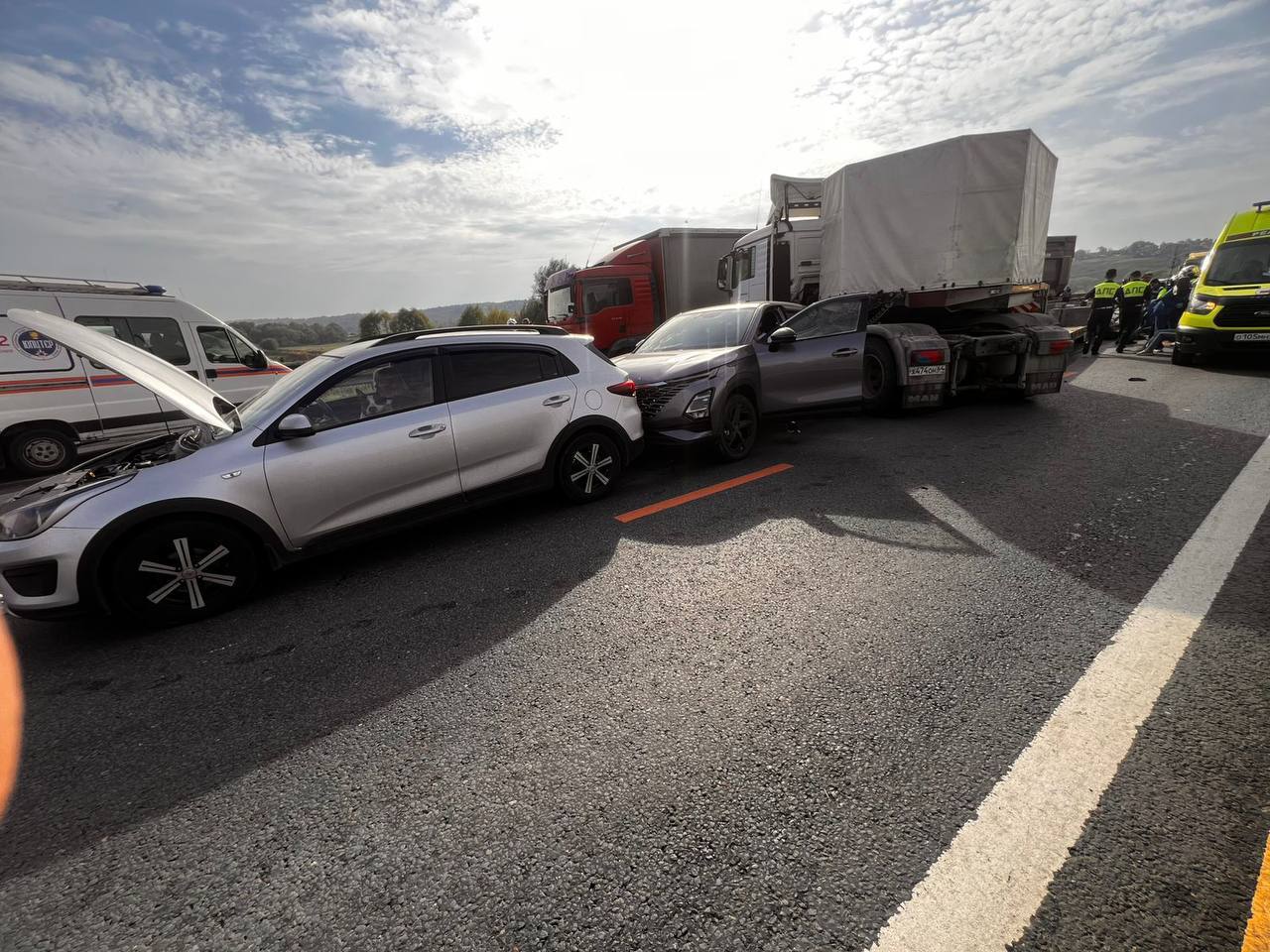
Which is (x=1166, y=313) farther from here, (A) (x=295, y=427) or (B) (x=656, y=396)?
(A) (x=295, y=427)

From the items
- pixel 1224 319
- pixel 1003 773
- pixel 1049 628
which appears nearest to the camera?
pixel 1003 773

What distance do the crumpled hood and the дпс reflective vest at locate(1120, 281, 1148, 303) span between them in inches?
463

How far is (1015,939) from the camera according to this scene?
138cm

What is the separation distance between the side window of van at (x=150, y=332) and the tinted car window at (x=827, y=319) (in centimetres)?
829

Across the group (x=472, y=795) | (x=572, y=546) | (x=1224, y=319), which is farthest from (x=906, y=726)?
(x=1224, y=319)

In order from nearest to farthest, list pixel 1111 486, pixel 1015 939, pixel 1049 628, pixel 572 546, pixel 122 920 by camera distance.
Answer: pixel 1015 939 < pixel 122 920 < pixel 1049 628 < pixel 572 546 < pixel 1111 486

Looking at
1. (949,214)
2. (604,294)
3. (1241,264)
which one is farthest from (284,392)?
(1241,264)

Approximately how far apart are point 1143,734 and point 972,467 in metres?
3.54

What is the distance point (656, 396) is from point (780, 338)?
164cm

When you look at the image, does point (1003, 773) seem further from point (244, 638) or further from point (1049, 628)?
point (244, 638)

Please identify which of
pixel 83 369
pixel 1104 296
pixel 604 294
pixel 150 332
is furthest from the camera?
pixel 604 294

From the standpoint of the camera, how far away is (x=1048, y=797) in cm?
176

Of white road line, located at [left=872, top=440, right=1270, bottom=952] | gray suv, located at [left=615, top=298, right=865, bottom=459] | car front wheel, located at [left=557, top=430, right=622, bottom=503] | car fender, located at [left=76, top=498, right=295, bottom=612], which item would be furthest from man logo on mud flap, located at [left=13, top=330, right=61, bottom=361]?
white road line, located at [left=872, top=440, right=1270, bottom=952]

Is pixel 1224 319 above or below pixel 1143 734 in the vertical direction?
above
